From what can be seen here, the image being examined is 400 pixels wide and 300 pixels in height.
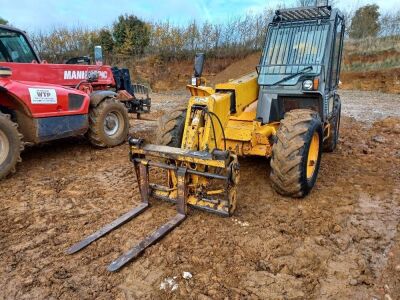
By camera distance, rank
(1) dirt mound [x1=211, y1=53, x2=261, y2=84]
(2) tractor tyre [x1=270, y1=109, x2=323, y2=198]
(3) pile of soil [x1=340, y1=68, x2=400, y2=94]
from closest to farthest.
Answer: (2) tractor tyre [x1=270, y1=109, x2=323, y2=198] → (3) pile of soil [x1=340, y1=68, x2=400, y2=94] → (1) dirt mound [x1=211, y1=53, x2=261, y2=84]

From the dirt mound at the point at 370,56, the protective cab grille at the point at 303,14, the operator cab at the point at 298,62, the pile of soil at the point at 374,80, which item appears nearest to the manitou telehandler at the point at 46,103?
the operator cab at the point at 298,62

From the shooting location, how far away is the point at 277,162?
3.84 metres

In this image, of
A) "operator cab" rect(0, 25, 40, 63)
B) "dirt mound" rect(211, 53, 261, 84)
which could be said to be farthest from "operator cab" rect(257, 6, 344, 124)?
"dirt mound" rect(211, 53, 261, 84)

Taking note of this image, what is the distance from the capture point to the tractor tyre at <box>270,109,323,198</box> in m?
3.78

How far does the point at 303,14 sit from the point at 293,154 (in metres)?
2.29

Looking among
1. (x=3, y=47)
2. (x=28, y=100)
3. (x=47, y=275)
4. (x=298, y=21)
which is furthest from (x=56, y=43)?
(x=47, y=275)

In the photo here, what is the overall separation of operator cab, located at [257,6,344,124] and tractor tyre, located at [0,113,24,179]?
3.39 m

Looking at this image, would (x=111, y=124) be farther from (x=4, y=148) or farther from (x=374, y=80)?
(x=374, y=80)

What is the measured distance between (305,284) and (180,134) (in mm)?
2354

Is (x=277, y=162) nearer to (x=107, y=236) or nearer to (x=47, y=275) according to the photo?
(x=107, y=236)

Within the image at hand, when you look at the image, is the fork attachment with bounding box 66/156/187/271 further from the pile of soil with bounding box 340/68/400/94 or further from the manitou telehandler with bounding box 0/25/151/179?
the pile of soil with bounding box 340/68/400/94

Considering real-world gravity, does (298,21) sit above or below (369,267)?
above

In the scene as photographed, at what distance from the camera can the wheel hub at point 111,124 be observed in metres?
6.58

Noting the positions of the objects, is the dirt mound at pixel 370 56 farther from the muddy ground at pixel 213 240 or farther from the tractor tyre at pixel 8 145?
the tractor tyre at pixel 8 145
